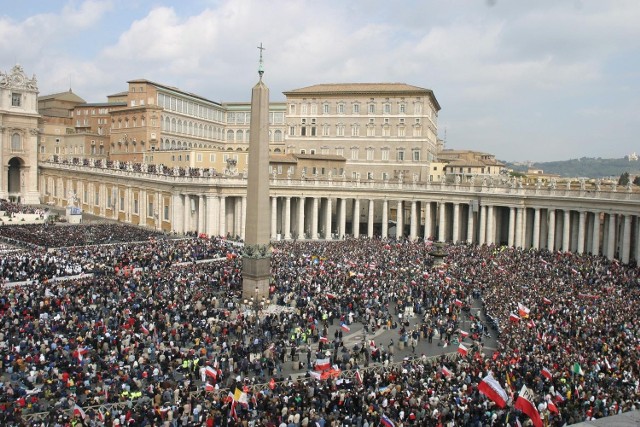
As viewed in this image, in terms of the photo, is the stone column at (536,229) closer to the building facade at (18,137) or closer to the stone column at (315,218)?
the stone column at (315,218)

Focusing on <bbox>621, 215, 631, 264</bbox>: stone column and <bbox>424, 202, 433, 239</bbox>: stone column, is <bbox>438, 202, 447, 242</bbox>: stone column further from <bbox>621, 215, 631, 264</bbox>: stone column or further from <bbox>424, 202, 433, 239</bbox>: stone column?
<bbox>621, 215, 631, 264</bbox>: stone column

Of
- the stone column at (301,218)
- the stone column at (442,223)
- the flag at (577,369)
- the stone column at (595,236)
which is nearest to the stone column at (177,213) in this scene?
the stone column at (301,218)

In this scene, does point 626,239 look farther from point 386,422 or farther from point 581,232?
point 386,422

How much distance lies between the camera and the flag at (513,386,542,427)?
656 inches

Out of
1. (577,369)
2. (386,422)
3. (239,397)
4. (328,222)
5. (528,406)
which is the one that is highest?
(328,222)

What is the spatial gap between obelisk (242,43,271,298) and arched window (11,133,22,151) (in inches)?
2410

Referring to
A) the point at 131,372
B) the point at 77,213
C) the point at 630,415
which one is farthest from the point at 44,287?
the point at 77,213

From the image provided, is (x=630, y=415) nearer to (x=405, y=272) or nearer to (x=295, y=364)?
(x=295, y=364)

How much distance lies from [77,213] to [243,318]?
141 feet

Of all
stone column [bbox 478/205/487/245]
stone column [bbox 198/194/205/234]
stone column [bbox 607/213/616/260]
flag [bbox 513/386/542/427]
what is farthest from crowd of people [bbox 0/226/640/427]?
stone column [bbox 198/194/205/234]

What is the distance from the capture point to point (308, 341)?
26.9 meters

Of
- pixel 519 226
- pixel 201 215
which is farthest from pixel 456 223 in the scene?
pixel 201 215

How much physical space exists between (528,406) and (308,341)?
11757mm

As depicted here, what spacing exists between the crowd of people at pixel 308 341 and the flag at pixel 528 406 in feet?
3.40
